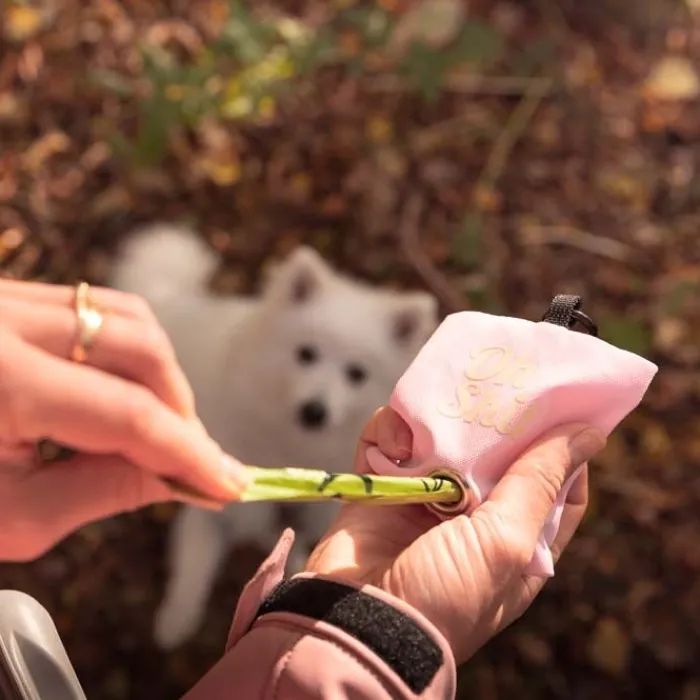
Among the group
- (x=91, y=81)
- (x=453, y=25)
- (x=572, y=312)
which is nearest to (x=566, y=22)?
(x=453, y=25)

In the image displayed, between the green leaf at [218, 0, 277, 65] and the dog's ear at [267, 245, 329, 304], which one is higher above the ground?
the green leaf at [218, 0, 277, 65]

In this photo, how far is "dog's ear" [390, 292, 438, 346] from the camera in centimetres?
147

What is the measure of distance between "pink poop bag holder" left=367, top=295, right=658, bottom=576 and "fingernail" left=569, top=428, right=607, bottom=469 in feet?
0.05

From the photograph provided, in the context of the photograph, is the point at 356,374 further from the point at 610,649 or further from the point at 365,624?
the point at 365,624

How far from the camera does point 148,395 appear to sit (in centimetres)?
46

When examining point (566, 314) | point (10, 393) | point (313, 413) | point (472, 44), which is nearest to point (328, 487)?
point (10, 393)

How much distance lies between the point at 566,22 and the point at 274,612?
2111 mm

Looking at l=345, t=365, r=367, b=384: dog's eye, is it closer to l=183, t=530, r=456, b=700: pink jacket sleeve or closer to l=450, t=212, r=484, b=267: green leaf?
l=450, t=212, r=484, b=267: green leaf

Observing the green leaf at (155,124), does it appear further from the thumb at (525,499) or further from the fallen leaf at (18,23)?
the thumb at (525,499)

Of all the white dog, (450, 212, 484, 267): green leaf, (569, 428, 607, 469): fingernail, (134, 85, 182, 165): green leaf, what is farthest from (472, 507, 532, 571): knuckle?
(134, 85, 182, 165): green leaf

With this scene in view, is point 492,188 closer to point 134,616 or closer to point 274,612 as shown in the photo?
point 134,616

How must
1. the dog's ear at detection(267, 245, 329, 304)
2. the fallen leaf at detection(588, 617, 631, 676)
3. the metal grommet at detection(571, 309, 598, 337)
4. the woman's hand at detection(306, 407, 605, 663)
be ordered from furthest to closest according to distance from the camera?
1. the fallen leaf at detection(588, 617, 631, 676)
2. the dog's ear at detection(267, 245, 329, 304)
3. the metal grommet at detection(571, 309, 598, 337)
4. the woman's hand at detection(306, 407, 605, 663)

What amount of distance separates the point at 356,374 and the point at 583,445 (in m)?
0.82

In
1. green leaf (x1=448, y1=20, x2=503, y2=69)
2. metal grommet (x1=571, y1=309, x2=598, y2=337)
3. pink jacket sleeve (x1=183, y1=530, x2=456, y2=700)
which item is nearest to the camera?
pink jacket sleeve (x1=183, y1=530, x2=456, y2=700)
